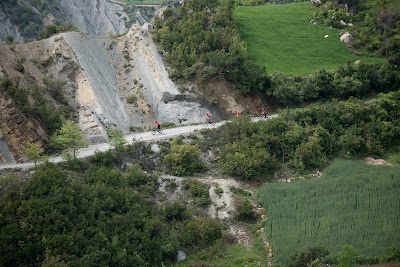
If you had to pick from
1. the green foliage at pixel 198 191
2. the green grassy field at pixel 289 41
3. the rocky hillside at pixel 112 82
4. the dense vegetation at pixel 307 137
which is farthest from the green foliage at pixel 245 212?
the green grassy field at pixel 289 41

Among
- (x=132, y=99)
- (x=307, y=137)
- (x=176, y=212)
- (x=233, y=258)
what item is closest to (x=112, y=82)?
(x=132, y=99)

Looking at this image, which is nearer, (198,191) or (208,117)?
(198,191)

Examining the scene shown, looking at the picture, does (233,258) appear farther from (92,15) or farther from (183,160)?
(92,15)

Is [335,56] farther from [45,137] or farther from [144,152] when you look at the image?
[45,137]

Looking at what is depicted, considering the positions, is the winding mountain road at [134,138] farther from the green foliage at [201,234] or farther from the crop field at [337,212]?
the green foliage at [201,234]

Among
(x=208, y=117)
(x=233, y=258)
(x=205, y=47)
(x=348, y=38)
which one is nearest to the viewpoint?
(x=233, y=258)

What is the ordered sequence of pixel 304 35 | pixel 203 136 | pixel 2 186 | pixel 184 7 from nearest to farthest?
pixel 2 186 < pixel 203 136 < pixel 184 7 < pixel 304 35

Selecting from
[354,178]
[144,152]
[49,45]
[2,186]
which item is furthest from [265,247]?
[49,45]
